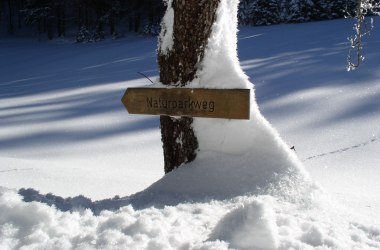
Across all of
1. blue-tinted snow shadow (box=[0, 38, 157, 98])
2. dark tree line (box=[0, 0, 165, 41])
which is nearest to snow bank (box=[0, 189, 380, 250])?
blue-tinted snow shadow (box=[0, 38, 157, 98])

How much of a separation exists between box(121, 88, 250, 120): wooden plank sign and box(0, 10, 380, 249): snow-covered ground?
21 cm

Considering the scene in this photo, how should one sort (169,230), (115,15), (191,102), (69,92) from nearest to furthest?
(169,230)
(191,102)
(69,92)
(115,15)

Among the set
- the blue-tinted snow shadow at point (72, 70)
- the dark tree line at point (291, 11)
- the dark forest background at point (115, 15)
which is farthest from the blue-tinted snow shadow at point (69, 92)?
the dark forest background at point (115, 15)

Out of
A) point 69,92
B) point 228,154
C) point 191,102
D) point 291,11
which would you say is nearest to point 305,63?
point 69,92

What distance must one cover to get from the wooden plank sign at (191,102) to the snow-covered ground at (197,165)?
214mm

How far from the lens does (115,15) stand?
31562 mm

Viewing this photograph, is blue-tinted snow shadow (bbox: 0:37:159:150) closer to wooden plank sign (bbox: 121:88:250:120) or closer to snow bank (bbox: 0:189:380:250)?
wooden plank sign (bbox: 121:88:250:120)

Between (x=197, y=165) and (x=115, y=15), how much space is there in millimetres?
30275

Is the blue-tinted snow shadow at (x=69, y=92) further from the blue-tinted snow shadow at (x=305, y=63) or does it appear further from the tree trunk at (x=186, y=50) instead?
the tree trunk at (x=186, y=50)

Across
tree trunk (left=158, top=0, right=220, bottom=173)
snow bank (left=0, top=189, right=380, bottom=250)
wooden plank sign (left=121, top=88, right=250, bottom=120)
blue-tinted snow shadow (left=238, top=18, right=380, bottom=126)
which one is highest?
tree trunk (left=158, top=0, right=220, bottom=173)

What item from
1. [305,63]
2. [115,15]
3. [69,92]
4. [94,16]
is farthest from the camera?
[94,16]

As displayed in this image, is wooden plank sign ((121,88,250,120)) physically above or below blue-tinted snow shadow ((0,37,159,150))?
above

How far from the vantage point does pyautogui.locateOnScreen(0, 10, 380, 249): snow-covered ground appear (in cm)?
200

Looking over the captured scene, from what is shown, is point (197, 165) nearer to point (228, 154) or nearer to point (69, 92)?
point (228, 154)
